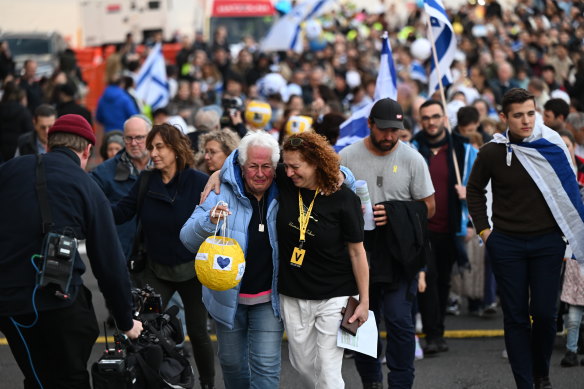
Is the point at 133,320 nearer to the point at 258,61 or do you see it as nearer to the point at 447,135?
the point at 447,135

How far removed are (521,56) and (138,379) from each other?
1777 cm

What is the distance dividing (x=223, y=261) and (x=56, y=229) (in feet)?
3.04

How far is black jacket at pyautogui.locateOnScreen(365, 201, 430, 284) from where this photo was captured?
6895 mm

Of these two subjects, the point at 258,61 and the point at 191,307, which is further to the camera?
the point at 258,61

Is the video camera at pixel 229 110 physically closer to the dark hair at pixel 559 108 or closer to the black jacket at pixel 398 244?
the dark hair at pixel 559 108

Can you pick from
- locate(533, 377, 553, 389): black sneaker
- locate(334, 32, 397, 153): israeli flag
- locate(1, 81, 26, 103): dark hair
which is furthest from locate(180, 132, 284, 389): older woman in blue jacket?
locate(1, 81, 26, 103): dark hair

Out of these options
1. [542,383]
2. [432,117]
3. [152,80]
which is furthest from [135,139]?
[152,80]

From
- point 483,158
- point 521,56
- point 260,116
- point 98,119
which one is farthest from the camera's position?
point 521,56

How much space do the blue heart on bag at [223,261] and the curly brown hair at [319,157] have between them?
0.78 meters

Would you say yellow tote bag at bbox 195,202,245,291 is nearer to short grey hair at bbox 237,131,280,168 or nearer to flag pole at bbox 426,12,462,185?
short grey hair at bbox 237,131,280,168

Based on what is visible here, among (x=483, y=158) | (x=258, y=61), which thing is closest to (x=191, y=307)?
(x=483, y=158)

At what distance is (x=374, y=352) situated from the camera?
5.97m

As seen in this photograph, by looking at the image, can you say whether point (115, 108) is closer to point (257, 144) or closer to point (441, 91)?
point (441, 91)

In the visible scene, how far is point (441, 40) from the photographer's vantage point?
10.4 metres
